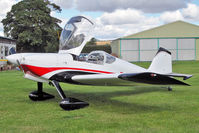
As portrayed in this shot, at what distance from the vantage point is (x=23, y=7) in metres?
44.4

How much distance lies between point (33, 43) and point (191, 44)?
24.4 meters

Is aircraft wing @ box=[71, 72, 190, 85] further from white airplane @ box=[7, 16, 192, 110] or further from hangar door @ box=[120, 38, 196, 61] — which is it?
hangar door @ box=[120, 38, 196, 61]

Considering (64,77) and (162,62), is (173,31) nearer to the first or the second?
(162,62)

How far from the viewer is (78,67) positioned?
23.8 ft

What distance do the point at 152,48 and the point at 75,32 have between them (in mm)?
34756

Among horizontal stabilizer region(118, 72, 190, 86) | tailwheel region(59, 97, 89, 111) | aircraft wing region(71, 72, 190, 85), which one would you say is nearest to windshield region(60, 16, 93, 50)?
aircraft wing region(71, 72, 190, 85)

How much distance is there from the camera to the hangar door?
41.6 metres

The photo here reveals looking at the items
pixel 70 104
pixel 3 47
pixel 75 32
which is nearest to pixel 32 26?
pixel 3 47

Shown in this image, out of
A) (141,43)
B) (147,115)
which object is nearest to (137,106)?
(147,115)

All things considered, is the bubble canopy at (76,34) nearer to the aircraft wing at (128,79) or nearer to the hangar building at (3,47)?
the aircraft wing at (128,79)

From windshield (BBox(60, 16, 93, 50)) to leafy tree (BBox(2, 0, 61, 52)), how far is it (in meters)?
33.4

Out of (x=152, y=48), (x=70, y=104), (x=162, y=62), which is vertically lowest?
(x=70, y=104)

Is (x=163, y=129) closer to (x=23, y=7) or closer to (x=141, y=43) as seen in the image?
(x=141, y=43)

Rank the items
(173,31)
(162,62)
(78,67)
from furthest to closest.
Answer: (173,31) → (162,62) → (78,67)
